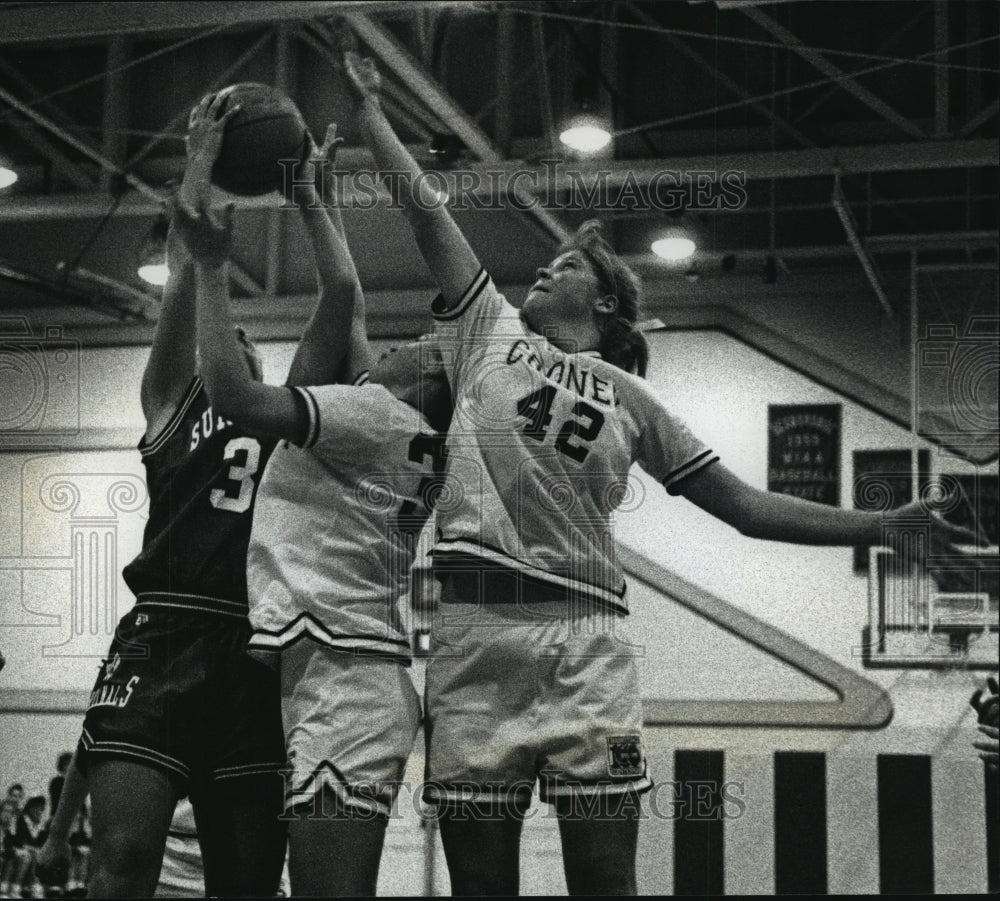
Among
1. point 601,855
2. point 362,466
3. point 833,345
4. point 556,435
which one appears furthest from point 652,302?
point 601,855

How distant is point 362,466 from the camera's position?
300cm

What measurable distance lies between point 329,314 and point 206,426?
1.30ft

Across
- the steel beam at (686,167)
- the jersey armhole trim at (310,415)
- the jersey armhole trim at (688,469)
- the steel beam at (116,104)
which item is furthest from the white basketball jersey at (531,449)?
the steel beam at (116,104)

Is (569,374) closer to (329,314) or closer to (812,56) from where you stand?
(329,314)

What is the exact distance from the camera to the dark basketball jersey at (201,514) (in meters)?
3.11

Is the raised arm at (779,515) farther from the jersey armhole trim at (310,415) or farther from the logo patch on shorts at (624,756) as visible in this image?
the jersey armhole trim at (310,415)

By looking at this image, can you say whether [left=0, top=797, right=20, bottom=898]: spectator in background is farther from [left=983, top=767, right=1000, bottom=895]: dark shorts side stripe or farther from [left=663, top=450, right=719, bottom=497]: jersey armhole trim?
[left=983, top=767, right=1000, bottom=895]: dark shorts side stripe

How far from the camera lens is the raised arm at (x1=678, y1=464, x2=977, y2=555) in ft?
11.2

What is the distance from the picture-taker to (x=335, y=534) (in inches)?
116

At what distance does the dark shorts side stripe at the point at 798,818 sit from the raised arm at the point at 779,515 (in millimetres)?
1078

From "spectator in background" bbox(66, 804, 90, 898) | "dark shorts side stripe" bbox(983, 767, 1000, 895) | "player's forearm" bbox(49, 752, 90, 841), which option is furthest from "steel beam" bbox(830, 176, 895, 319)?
"spectator in background" bbox(66, 804, 90, 898)

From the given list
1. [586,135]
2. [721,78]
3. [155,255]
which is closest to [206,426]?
[155,255]

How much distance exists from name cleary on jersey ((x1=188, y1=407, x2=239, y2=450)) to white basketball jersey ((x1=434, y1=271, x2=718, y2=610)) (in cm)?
53

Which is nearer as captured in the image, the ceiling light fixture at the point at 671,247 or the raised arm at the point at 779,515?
the raised arm at the point at 779,515
